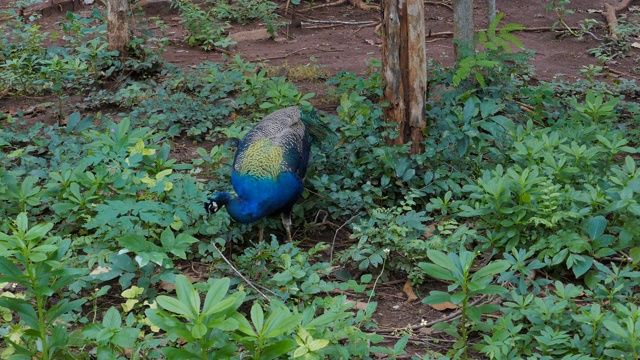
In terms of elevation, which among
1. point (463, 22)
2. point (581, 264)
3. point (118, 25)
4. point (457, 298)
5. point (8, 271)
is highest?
point (118, 25)

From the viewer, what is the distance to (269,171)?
4.67 m

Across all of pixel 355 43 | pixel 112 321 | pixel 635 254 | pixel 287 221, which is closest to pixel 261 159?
pixel 287 221

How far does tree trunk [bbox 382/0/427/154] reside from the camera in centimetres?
517

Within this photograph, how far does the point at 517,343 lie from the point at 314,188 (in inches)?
84.8

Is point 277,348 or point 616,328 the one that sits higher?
point 277,348

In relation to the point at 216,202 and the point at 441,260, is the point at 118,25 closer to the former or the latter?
the point at 216,202

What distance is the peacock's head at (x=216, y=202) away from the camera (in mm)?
4426

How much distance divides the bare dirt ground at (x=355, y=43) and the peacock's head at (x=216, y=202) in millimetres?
1650

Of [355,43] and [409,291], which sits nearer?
[409,291]

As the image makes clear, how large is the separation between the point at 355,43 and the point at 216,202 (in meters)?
5.05

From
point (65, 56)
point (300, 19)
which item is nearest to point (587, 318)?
point (65, 56)

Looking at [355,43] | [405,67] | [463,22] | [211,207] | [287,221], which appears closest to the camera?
[211,207]

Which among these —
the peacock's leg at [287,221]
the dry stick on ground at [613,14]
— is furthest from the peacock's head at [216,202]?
the dry stick on ground at [613,14]

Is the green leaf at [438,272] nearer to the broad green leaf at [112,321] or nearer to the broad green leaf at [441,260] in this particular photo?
the broad green leaf at [441,260]
